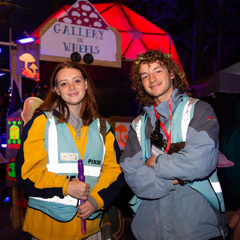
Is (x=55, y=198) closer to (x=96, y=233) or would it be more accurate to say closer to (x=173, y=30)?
(x=96, y=233)

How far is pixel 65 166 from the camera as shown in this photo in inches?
84.9

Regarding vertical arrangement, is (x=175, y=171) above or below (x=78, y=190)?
above

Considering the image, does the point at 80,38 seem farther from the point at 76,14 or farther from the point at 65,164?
the point at 65,164

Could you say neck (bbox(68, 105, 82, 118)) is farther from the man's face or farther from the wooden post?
the wooden post

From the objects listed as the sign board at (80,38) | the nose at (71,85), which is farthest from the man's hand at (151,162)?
the sign board at (80,38)

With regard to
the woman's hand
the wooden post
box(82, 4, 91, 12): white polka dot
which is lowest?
the wooden post

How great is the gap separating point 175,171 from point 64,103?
4.26ft

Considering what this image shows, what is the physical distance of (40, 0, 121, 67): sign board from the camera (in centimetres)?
416

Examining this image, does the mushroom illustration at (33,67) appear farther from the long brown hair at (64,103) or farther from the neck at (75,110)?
the neck at (75,110)

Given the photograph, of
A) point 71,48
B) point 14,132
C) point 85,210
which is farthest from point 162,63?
point 14,132

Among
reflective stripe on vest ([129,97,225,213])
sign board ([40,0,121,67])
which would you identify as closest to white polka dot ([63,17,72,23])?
sign board ([40,0,121,67])

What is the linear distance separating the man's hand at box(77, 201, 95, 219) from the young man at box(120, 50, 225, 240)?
16.1 inches

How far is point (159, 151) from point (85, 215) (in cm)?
85

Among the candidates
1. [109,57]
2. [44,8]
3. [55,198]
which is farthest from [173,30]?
[55,198]
